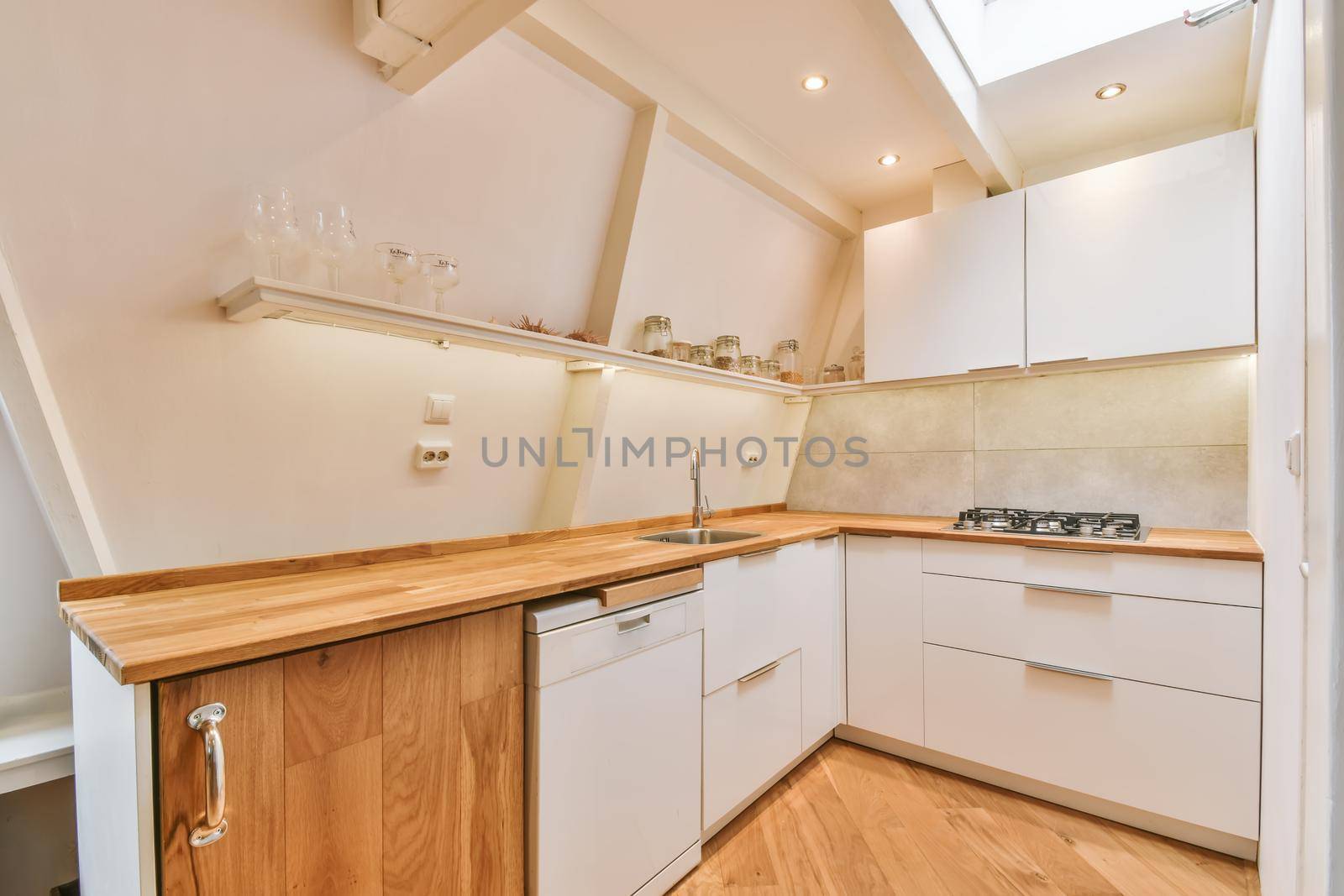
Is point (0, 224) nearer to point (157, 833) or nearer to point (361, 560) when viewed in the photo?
point (361, 560)

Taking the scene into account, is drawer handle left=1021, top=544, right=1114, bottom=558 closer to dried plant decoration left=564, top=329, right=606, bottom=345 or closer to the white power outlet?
dried plant decoration left=564, top=329, right=606, bottom=345

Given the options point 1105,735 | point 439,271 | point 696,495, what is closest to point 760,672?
point 696,495

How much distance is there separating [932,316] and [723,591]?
1592 mm

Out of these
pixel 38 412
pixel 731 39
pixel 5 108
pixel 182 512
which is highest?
pixel 731 39

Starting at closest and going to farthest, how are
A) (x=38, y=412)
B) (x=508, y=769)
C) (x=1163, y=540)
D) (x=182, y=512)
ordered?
1. (x=38, y=412)
2. (x=508, y=769)
3. (x=182, y=512)
4. (x=1163, y=540)

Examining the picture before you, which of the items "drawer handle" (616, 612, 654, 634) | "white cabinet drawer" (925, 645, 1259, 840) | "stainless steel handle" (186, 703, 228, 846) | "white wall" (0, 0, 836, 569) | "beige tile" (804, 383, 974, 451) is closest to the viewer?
"stainless steel handle" (186, 703, 228, 846)

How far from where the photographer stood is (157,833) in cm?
85

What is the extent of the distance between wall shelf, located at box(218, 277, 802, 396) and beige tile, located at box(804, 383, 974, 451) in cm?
140

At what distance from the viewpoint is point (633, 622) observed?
1.53 m

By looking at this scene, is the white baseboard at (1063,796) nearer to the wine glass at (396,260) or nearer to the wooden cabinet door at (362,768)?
the wooden cabinet door at (362,768)

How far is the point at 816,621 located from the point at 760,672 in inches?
17.2

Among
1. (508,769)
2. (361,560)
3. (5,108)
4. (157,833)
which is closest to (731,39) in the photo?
(5,108)

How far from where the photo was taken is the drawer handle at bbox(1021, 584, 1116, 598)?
6.44 ft

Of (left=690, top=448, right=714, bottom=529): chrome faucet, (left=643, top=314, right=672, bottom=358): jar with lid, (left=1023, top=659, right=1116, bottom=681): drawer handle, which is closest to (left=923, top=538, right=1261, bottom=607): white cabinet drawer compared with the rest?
(left=1023, top=659, right=1116, bottom=681): drawer handle
